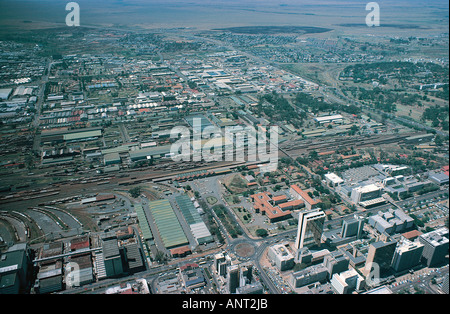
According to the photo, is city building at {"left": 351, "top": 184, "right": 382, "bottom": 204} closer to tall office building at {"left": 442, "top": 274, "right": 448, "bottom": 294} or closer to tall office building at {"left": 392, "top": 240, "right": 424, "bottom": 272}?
tall office building at {"left": 392, "top": 240, "right": 424, "bottom": 272}

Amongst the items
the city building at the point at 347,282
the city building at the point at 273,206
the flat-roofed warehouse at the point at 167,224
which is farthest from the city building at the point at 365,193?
the flat-roofed warehouse at the point at 167,224

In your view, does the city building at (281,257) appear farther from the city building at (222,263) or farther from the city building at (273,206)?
the city building at (273,206)

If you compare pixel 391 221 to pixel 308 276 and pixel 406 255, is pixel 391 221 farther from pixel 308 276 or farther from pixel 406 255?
pixel 308 276

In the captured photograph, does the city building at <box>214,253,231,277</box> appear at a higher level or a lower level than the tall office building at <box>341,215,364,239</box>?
lower

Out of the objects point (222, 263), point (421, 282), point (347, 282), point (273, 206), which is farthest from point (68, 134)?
point (421, 282)

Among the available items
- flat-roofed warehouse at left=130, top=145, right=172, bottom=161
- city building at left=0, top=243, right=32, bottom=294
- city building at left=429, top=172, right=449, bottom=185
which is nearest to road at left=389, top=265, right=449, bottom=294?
city building at left=429, top=172, right=449, bottom=185
